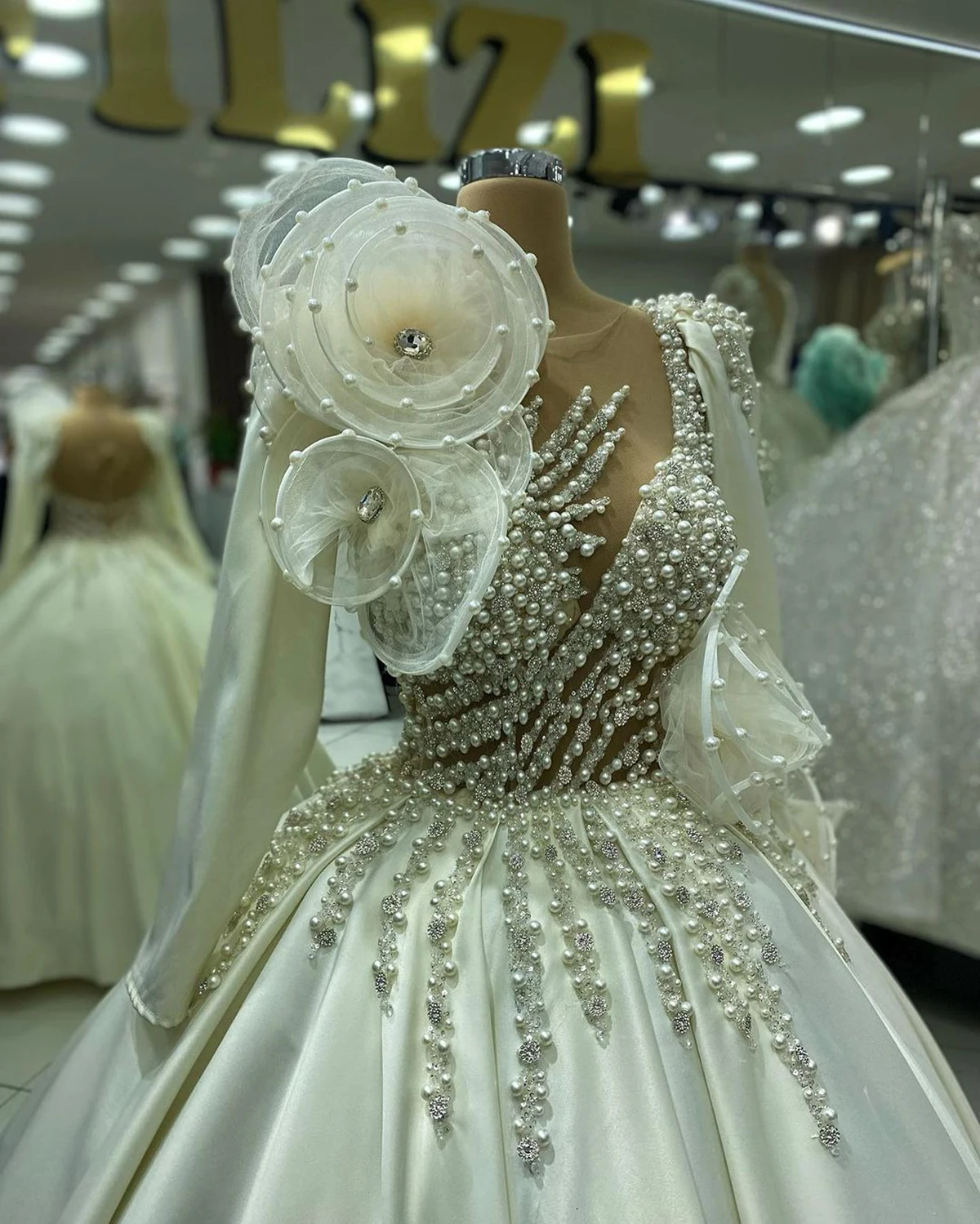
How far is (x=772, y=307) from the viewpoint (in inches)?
81.2

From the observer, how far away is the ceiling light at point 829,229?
6.57ft

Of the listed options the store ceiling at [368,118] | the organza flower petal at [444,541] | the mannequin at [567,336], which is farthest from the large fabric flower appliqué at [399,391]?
the store ceiling at [368,118]

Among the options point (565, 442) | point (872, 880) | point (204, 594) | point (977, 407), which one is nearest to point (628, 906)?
point (565, 442)

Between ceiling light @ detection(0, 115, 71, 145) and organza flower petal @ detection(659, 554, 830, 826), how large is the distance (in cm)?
158

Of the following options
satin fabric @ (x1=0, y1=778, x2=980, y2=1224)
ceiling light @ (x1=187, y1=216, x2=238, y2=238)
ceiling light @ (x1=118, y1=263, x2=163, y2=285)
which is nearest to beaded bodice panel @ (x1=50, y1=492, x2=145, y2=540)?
ceiling light @ (x1=118, y1=263, x2=163, y2=285)

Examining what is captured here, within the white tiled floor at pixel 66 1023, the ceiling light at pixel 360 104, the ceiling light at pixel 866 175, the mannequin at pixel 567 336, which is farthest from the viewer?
the ceiling light at pixel 360 104

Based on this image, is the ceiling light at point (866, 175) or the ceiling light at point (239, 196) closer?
the ceiling light at point (866, 175)

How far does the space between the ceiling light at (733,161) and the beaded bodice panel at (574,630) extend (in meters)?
1.31

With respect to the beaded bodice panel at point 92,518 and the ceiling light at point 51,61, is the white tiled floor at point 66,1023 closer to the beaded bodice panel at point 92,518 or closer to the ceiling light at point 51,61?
the beaded bodice panel at point 92,518

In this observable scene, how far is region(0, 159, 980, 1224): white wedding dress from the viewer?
2.57ft

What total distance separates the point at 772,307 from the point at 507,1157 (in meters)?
1.72

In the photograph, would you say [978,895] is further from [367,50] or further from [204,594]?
[367,50]

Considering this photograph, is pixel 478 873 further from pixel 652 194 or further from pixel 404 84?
pixel 404 84

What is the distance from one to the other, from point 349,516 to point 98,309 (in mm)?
1358
